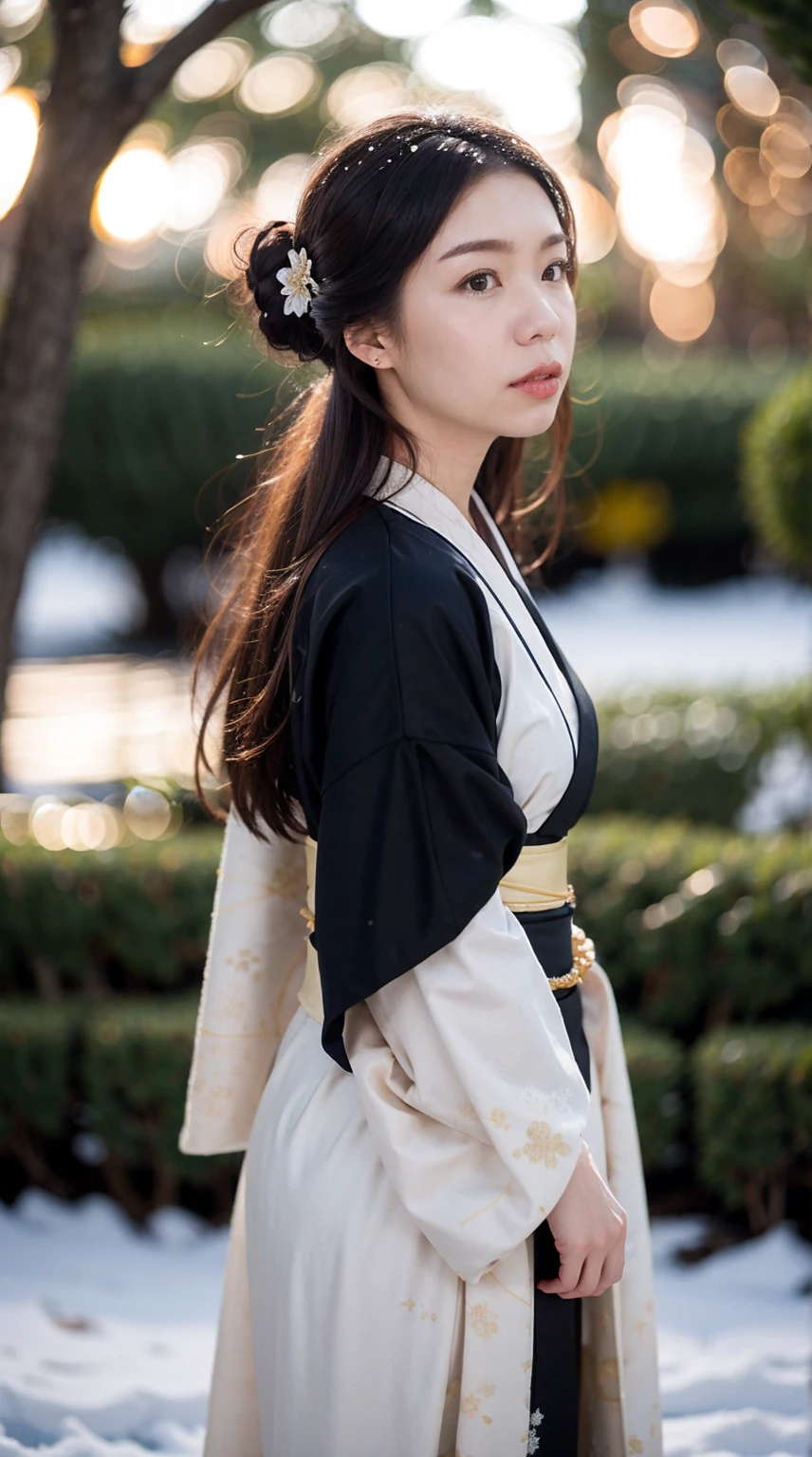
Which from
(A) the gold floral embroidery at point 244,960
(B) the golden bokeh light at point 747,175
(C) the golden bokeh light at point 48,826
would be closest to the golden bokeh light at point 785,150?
(B) the golden bokeh light at point 747,175

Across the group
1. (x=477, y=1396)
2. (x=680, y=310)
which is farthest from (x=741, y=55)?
(x=680, y=310)

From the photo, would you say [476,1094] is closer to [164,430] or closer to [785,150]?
[164,430]

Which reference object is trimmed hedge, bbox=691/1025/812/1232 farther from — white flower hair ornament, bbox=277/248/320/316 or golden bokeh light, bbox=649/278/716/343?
golden bokeh light, bbox=649/278/716/343

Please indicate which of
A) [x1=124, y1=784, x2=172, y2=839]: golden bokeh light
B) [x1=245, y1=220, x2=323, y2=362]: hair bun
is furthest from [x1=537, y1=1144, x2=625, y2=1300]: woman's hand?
[x1=124, y1=784, x2=172, y2=839]: golden bokeh light

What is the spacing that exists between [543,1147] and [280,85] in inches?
769

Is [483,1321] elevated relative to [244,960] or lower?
lower

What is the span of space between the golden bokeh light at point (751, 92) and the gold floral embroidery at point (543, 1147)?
1059cm

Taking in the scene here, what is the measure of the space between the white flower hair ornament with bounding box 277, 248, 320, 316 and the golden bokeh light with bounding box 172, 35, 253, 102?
642 inches

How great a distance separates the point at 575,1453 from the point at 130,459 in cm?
1063

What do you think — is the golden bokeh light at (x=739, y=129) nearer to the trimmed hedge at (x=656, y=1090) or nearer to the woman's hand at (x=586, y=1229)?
the trimmed hedge at (x=656, y=1090)

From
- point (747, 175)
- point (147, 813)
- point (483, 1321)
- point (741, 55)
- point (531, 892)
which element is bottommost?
point (483, 1321)

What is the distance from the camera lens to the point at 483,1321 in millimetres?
1423

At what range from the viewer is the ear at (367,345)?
1.48m

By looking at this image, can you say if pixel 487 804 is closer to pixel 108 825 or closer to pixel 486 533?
pixel 486 533
